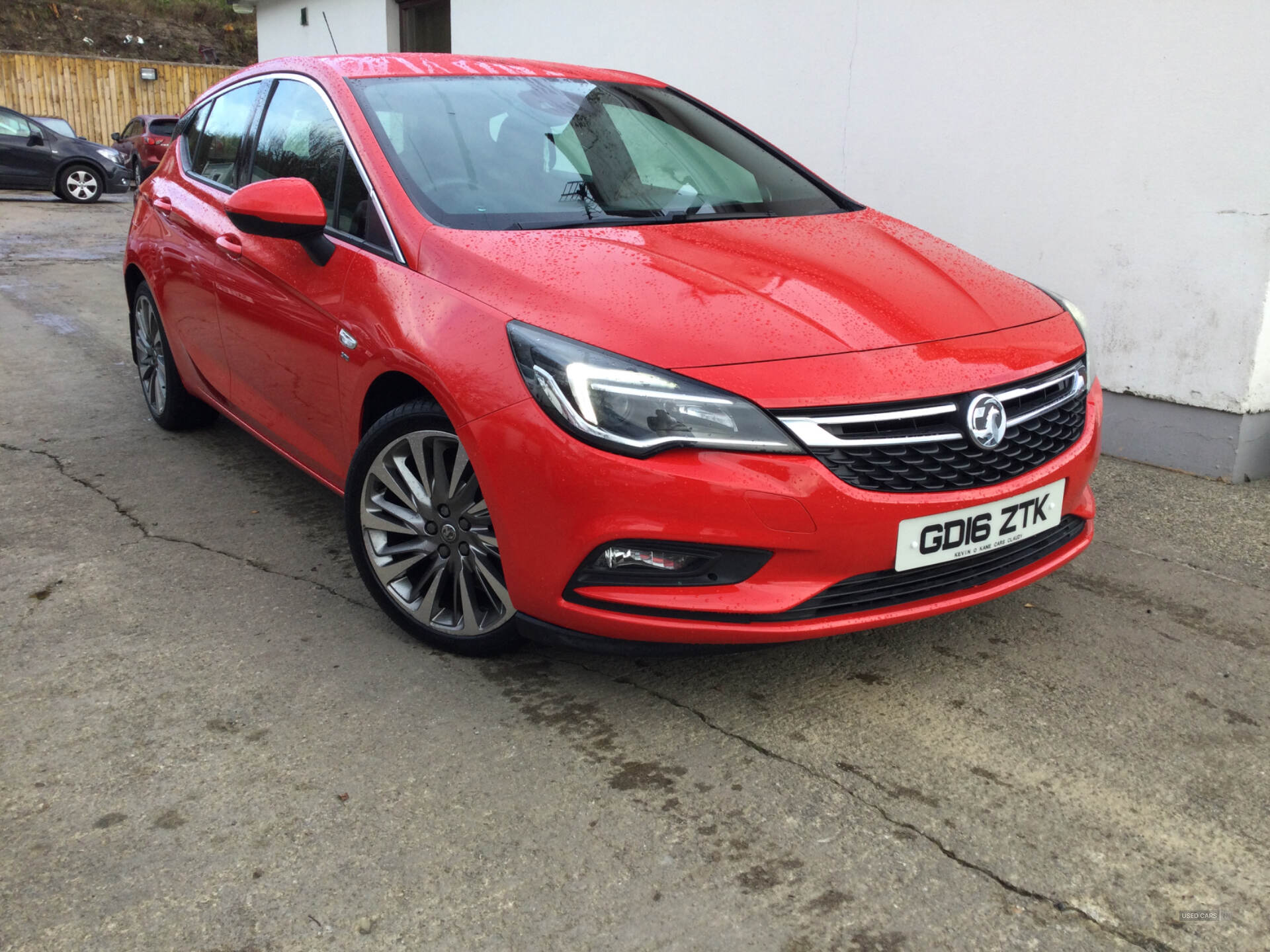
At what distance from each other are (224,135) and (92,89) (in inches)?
1015

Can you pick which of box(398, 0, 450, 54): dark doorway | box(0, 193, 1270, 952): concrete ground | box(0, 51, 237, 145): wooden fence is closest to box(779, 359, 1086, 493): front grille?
box(0, 193, 1270, 952): concrete ground

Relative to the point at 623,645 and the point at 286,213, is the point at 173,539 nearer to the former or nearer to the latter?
the point at 286,213

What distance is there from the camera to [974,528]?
2.51 meters

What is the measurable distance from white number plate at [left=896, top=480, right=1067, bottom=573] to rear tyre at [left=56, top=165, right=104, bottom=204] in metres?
18.8

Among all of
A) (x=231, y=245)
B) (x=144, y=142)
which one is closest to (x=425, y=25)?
(x=231, y=245)

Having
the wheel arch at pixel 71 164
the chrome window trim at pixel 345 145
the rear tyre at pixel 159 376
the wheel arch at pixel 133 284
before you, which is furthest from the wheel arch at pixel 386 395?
the wheel arch at pixel 71 164

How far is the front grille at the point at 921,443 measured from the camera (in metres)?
2.35

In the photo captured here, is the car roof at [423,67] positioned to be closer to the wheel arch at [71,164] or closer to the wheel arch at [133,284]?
the wheel arch at [133,284]

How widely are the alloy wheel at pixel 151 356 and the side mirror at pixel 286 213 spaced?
1796 millimetres

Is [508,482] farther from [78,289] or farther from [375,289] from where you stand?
[78,289]

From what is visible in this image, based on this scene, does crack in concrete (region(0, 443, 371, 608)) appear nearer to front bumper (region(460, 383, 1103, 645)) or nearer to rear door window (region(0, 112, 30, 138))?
front bumper (region(460, 383, 1103, 645))

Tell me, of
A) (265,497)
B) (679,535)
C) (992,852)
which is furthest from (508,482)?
(265,497)

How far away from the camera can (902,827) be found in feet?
7.24

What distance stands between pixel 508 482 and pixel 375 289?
0.77m
